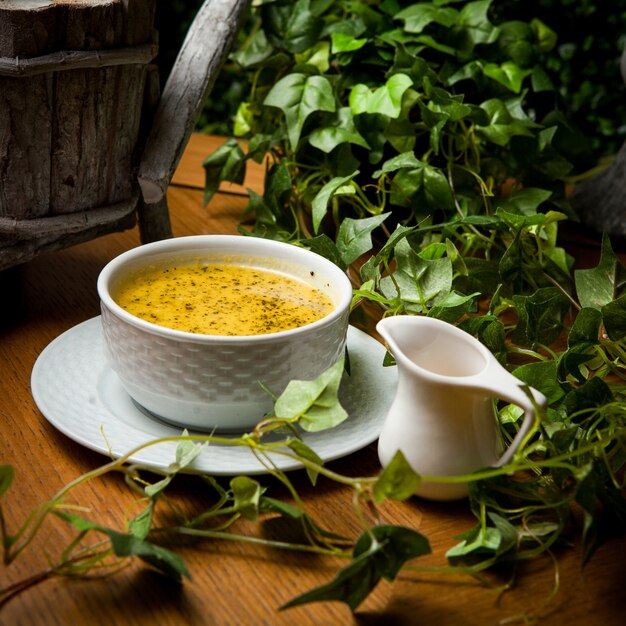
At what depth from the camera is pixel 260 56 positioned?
135cm

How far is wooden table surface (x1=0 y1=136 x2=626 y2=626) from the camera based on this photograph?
2.01 ft

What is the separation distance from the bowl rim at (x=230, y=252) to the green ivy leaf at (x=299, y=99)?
30cm

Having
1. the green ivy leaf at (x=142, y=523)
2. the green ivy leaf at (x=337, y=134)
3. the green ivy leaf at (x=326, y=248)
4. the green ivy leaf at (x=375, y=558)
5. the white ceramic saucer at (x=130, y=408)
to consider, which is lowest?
the white ceramic saucer at (x=130, y=408)

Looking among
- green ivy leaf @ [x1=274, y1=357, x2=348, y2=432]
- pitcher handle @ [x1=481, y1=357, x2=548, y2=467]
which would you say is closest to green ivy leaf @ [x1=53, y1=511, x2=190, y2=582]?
green ivy leaf @ [x1=274, y1=357, x2=348, y2=432]

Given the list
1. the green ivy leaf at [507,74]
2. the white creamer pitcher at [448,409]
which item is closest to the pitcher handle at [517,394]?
the white creamer pitcher at [448,409]

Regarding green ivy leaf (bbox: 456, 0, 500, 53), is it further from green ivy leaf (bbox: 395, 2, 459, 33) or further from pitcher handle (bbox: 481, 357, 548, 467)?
pitcher handle (bbox: 481, 357, 548, 467)

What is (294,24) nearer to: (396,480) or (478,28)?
(478,28)

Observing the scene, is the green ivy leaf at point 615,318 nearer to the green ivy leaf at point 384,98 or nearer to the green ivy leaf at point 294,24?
the green ivy leaf at point 384,98

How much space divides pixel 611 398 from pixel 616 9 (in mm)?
1168

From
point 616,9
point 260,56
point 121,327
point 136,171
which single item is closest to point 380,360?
point 121,327

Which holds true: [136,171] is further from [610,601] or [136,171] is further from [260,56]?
[610,601]

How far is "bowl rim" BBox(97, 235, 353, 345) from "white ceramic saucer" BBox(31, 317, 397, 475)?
0.09 meters

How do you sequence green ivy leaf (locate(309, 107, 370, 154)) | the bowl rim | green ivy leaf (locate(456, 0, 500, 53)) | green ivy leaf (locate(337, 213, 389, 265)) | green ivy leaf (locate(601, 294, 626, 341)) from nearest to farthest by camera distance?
the bowl rim < green ivy leaf (locate(601, 294, 626, 341)) < green ivy leaf (locate(337, 213, 389, 265)) < green ivy leaf (locate(309, 107, 370, 154)) < green ivy leaf (locate(456, 0, 500, 53))

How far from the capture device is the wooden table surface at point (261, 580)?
61 cm
